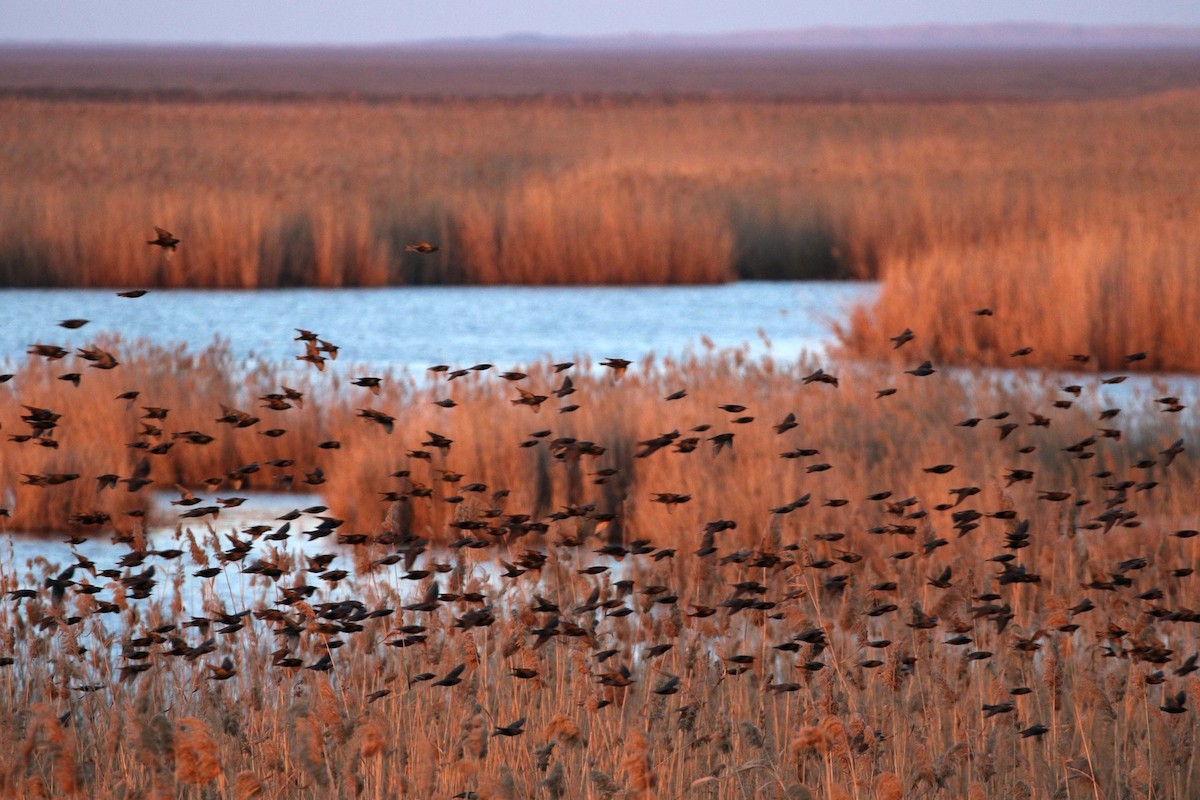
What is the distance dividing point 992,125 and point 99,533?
112 feet

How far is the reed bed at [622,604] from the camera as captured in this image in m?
3.74

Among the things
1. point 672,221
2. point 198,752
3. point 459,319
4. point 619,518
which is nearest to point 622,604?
point 198,752

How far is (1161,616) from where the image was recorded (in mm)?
3820

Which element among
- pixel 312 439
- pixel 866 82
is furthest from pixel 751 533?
pixel 866 82

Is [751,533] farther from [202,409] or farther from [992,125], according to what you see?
[992,125]

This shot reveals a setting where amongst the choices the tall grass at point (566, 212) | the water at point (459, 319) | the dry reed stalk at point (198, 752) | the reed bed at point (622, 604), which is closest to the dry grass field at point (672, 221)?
the tall grass at point (566, 212)

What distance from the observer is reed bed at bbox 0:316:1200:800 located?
3740 millimetres

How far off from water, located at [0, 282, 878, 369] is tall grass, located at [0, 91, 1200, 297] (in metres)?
0.48

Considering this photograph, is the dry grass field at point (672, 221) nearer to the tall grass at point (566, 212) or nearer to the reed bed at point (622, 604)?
the tall grass at point (566, 212)

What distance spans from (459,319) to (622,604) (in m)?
11.5

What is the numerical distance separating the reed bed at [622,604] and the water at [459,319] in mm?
2715

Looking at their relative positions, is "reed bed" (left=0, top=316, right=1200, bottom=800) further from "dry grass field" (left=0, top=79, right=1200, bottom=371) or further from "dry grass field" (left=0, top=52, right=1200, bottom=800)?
"dry grass field" (left=0, top=79, right=1200, bottom=371)

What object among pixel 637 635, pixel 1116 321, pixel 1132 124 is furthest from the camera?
pixel 1132 124

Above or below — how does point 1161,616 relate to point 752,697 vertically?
above
